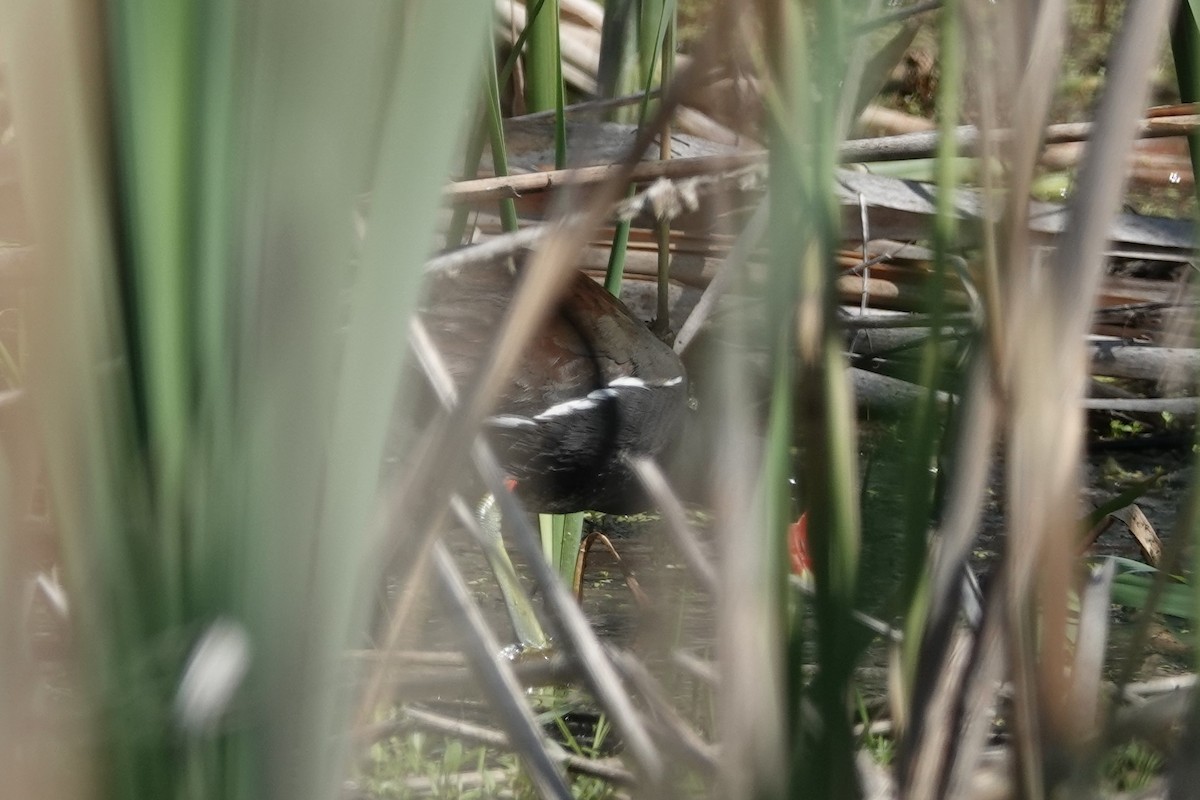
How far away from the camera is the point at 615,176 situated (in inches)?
19.7

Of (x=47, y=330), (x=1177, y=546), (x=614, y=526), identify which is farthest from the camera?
(x=614, y=526)

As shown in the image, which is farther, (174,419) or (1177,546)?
(1177,546)

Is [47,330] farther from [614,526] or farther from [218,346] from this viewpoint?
[614,526]

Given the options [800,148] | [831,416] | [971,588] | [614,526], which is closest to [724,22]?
[800,148]

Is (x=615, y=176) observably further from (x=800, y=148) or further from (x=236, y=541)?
(x=236, y=541)

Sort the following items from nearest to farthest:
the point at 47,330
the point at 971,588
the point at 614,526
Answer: the point at 47,330, the point at 971,588, the point at 614,526

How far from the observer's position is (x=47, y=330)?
0.33m

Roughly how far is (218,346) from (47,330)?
46mm

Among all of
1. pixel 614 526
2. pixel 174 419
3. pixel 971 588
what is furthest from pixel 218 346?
pixel 614 526

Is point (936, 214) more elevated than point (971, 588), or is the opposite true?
point (936, 214)

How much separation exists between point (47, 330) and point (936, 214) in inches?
13.1

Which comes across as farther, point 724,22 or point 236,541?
point 724,22

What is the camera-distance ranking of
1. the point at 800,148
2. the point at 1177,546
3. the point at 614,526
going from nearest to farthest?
the point at 800,148
the point at 1177,546
the point at 614,526

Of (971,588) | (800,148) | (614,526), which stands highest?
(800,148)
